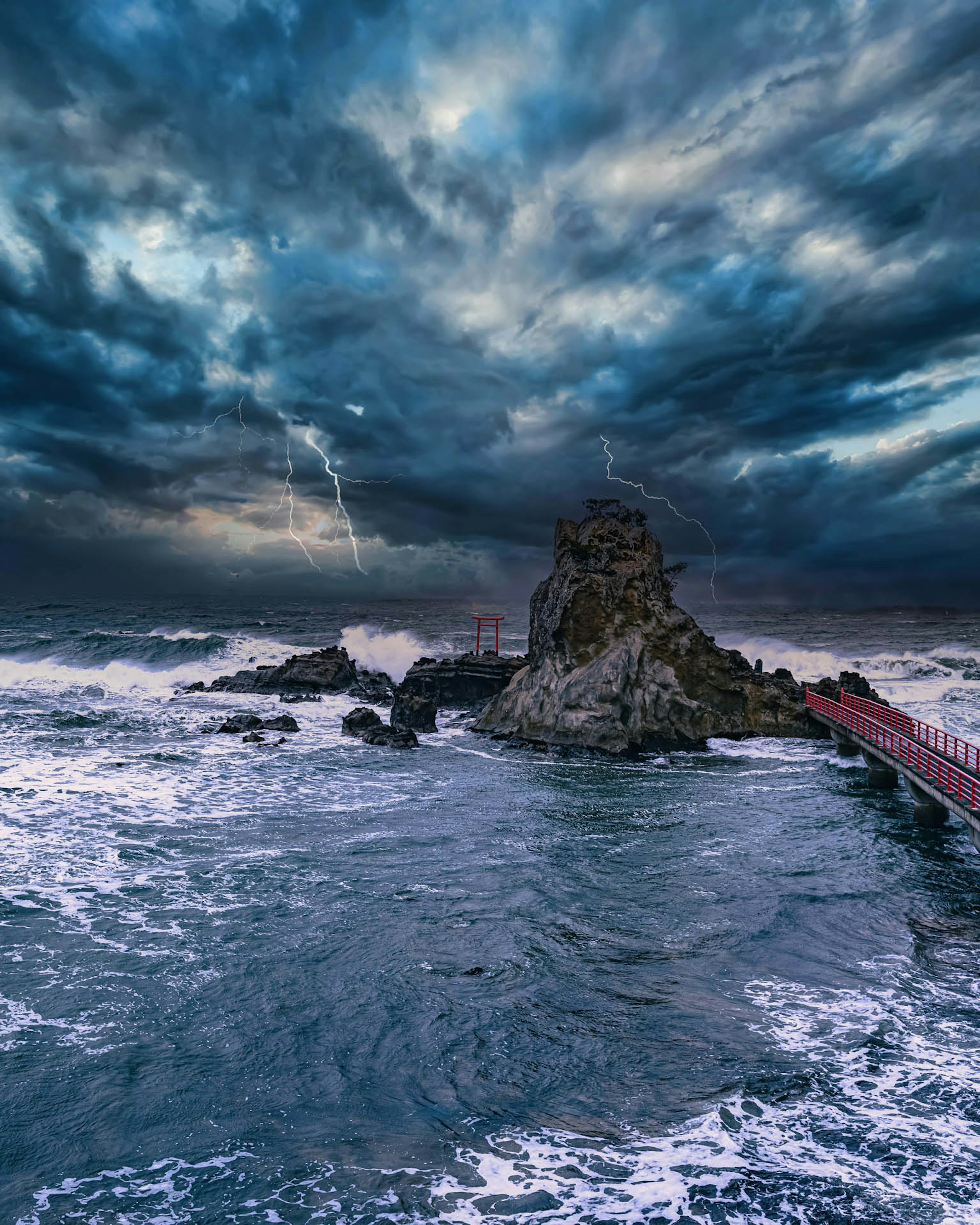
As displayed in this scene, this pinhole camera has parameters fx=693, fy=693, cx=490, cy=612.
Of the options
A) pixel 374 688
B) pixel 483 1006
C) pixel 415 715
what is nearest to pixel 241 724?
pixel 415 715

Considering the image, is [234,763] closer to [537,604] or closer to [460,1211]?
[537,604]

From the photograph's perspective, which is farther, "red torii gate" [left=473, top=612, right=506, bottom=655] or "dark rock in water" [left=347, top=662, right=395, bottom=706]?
"red torii gate" [left=473, top=612, right=506, bottom=655]

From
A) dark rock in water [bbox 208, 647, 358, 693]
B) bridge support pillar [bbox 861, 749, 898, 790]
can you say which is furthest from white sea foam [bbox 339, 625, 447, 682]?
bridge support pillar [bbox 861, 749, 898, 790]

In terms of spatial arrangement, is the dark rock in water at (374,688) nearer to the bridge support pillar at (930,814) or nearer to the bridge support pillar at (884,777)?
the bridge support pillar at (884,777)

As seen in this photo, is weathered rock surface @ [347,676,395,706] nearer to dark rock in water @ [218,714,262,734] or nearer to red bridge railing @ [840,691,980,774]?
dark rock in water @ [218,714,262,734]

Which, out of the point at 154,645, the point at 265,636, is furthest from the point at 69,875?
the point at 265,636

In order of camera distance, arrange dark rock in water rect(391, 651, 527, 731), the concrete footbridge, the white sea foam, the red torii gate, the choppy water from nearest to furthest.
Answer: the choppy water < the concrete footbridge < dark rock in water rect(391, 651, 527, 731) < the red torii gate < the white sea foam

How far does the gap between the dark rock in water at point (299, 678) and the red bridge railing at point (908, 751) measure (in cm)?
3297

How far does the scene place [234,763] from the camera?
102 feet

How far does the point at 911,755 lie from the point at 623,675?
1284 centimetres

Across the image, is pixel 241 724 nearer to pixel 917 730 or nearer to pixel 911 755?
pixel 911 755

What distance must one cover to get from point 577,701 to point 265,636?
236ft

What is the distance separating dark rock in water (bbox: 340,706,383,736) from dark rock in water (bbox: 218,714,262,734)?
15.3ft

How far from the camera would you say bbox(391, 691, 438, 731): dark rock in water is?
39.9m
